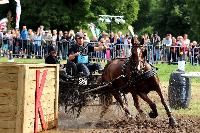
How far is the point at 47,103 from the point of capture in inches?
421

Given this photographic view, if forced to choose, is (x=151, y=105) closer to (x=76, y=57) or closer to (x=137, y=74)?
(x=137, y=74)

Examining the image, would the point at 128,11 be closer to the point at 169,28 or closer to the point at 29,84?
the point at 169,28

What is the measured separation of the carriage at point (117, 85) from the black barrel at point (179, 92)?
201 cm

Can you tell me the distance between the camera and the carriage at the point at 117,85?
1151cm

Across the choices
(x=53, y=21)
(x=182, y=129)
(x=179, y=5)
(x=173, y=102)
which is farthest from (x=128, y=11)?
(x=182, y=129)

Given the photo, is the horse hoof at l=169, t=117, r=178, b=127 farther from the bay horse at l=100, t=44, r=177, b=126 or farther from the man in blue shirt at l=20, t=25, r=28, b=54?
the man in blue shirt at l=20, t=25, r=28, b=54

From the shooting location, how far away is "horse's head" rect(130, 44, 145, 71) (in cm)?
1135

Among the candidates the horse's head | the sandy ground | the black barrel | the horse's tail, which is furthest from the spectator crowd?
the horse's head

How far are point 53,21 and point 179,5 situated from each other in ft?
103

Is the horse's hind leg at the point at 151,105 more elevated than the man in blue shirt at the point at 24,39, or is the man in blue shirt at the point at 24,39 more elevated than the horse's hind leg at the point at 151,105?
the man in blue shirt at the point at 24,39

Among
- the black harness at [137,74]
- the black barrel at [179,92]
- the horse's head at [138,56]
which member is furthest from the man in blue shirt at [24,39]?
the horse's head at [138,56]

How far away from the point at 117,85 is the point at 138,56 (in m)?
1.29

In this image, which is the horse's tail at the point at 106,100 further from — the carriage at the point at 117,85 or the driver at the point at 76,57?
the driver at the point at 76,57

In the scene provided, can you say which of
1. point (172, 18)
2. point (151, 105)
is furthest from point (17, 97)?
point (172, 18)
